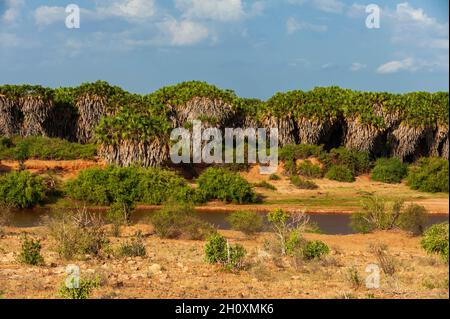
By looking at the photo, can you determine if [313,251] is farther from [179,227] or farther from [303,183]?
[303,183]

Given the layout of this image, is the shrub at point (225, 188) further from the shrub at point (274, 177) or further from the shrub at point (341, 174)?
the shrub at point (341, 174)

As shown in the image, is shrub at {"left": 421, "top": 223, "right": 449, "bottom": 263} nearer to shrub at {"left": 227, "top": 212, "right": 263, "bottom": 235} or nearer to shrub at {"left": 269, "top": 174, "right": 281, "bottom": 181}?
shrub at {"left": 227, "top": 212, "right": 263, "bottom": 235}

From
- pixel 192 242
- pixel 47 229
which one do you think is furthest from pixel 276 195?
pixel 47 229

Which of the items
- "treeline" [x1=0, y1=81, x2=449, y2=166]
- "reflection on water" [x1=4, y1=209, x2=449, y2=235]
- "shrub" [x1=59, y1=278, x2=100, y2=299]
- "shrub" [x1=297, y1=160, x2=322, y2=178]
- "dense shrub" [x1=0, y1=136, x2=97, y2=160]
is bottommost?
"reflection on water" [x1=4, y1=209, x2=449, y2=235]

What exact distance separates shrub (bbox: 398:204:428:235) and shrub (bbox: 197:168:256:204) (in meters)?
13.4

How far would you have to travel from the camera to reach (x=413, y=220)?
25.9 meters

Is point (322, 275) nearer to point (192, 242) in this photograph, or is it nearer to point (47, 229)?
point (192, 242)

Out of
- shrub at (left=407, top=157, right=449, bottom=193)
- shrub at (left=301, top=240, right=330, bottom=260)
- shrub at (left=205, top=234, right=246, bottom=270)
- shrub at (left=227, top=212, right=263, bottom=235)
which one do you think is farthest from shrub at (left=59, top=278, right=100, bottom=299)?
shrub at (left=407, top=157, right=449, bottom=193)

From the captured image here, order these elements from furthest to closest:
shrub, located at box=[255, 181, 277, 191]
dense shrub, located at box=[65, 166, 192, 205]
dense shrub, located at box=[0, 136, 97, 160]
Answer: dense shrub, located at box=[0, 136, 97, 160]
shrub, located at box=[255, 181, 277, 191]
dense shrub, located at box=[65, 166, 192, 205]

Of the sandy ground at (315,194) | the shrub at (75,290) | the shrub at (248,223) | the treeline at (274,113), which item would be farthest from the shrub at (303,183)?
the shrub at (75,290)

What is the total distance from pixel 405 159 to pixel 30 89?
32.1 metres

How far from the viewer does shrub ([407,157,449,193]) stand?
41.7 meters

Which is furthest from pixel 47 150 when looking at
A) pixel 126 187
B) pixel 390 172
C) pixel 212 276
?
pixel 212 276

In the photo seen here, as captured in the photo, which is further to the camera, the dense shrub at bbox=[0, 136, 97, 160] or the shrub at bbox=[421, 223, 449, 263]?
the dense shrub at bbox=[0, 136, 97, 160]
